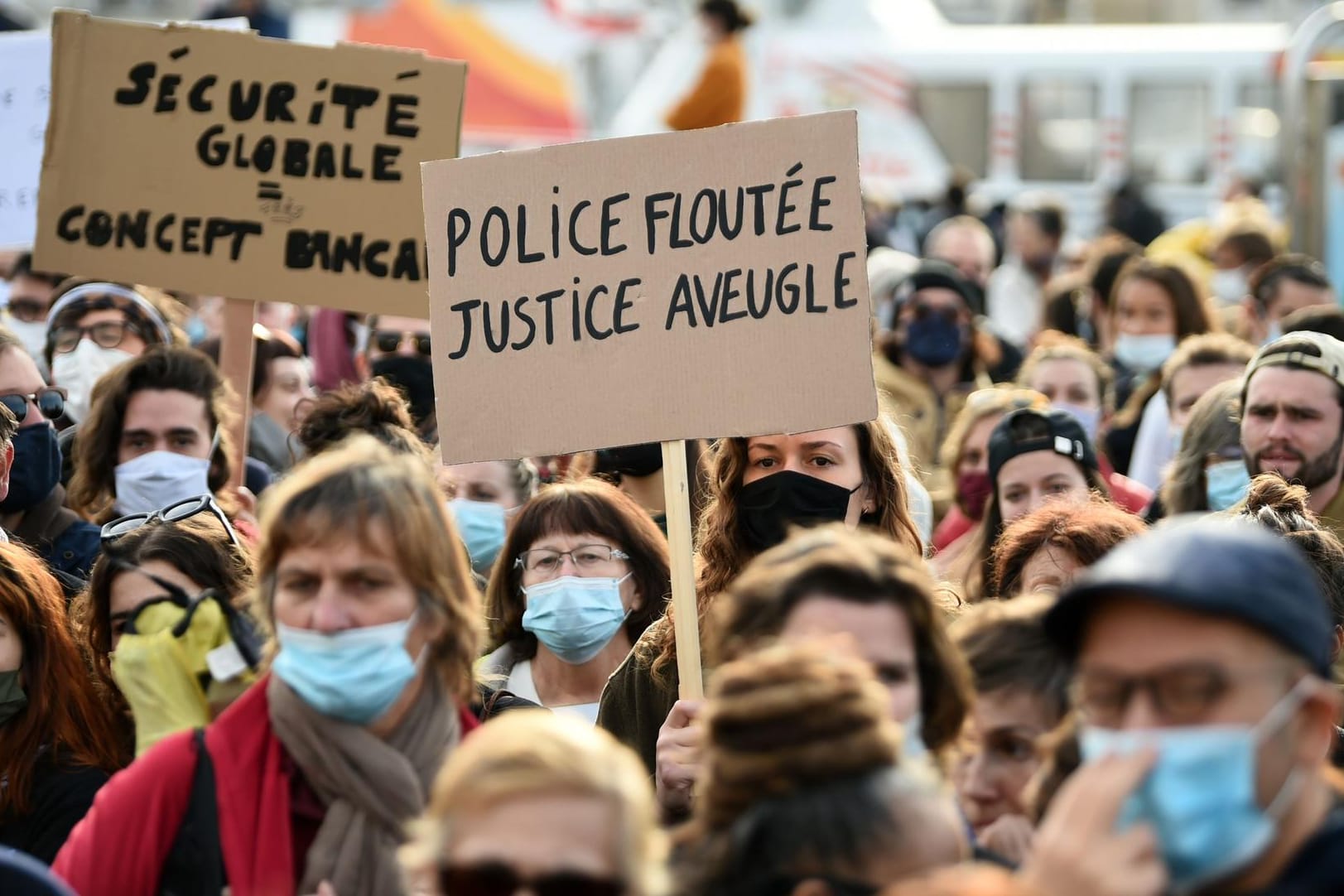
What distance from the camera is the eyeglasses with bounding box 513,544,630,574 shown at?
518cm

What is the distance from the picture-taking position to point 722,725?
267 centimetres

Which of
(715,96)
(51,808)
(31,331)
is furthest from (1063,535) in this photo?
(715,96)

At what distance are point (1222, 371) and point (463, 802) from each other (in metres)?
5.20

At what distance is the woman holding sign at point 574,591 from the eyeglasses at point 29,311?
4065mm

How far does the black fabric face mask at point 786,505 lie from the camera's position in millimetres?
4539

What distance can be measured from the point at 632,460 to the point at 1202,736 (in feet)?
12.4

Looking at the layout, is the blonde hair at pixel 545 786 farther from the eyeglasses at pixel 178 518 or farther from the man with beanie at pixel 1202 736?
the eyeglasses at pixel 178 518

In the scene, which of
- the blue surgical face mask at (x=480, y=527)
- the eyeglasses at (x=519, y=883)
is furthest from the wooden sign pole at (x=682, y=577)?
the blue surgical face mask at (x=480, y=527)

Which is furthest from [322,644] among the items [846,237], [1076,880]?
[846,237]

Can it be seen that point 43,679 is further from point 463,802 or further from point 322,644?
point 463,802

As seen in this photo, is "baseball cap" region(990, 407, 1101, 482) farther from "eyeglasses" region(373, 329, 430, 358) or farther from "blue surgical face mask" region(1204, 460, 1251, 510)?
"eyeglasses" region(373, 329, 430, 358)

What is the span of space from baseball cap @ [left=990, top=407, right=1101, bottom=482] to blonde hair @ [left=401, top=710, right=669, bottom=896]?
11.7ft

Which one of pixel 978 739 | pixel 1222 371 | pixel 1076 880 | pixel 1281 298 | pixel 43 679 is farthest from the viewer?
pixel 1281 298

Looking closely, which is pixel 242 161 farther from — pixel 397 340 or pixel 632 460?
pixel 397 340
